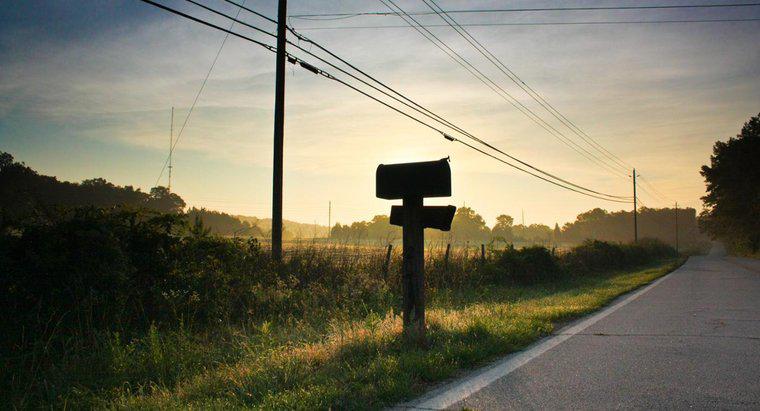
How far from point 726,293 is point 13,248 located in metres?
15.7

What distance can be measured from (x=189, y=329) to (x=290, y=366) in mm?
2727

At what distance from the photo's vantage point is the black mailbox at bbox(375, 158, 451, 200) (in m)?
6.14

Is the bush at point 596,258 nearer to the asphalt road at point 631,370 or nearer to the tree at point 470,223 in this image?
the asphalt road at point 631,370

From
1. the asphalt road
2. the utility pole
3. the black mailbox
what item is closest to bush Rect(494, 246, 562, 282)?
the utility pole

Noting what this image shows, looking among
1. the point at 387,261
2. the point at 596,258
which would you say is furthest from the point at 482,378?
the point at 596,258

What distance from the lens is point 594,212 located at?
588 ft

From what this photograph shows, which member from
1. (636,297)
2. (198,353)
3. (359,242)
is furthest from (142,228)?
(636,297)

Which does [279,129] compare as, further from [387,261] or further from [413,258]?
[413,258]

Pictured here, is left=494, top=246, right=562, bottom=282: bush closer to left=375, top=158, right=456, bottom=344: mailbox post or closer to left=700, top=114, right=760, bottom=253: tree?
left=375, top=158, right=456, bottom=344: mailbox post

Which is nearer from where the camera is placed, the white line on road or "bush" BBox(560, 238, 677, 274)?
the white line on road

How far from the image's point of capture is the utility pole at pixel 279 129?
11.5 m

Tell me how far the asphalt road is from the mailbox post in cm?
141

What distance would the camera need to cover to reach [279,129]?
470 inches

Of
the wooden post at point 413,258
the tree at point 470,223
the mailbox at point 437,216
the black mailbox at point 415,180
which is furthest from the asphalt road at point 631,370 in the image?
the tree at point 470,223
